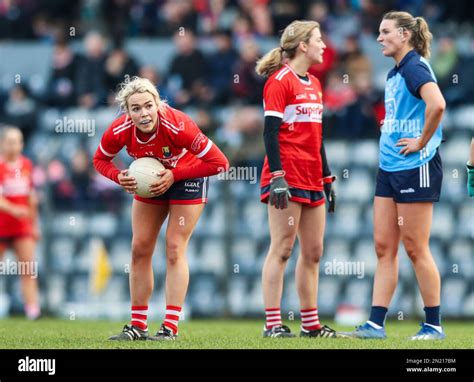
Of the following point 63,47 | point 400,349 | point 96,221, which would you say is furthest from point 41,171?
point 400,349

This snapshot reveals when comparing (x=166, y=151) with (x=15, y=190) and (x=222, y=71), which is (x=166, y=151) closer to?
(x=15, y=190)

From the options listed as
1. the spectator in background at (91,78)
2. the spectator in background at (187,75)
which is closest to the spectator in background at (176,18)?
the spectator in background at (187,75)

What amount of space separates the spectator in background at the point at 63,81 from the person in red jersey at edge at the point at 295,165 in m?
8.07

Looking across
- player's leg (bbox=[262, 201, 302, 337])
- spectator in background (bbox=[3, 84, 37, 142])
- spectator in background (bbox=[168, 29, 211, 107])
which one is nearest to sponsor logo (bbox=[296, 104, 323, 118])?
player's leg (bbox=[262, 201, 302, 337])

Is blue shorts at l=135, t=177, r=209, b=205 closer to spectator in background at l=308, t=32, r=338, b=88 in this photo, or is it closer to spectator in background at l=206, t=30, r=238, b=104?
spectator in background at l=308, t=32, r=338, b=88

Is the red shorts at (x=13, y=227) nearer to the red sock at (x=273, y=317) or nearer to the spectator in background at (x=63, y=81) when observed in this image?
the spectator in background at (x=63, y=81)

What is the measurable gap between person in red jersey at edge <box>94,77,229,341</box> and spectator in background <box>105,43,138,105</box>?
7.85 metres

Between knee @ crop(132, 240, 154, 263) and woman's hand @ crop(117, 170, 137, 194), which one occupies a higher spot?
woman's hand @ crop(117, 170, 137, 194)

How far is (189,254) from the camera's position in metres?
14.1

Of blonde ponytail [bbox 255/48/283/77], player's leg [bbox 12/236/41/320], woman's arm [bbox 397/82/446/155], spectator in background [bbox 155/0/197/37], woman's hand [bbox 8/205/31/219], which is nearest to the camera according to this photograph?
woman's arm [bbox 397/82/446/155]

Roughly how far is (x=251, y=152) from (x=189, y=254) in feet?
4.96

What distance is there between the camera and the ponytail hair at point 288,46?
337 inches

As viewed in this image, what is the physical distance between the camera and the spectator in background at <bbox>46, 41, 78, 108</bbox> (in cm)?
1628
